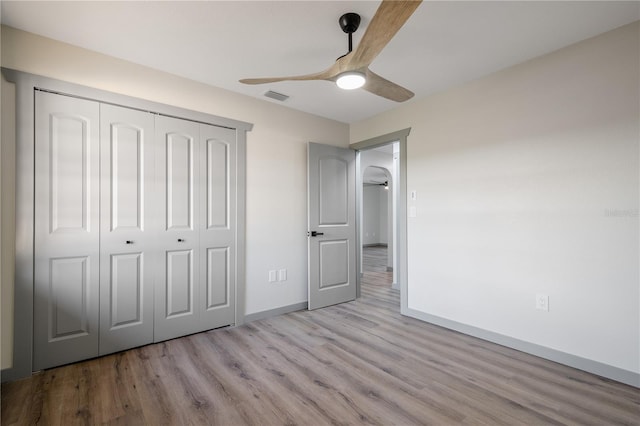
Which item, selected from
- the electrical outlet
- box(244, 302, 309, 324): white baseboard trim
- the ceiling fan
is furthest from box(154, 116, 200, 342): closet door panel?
the electrical outlet

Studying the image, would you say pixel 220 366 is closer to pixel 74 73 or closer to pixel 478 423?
pixel 478 423

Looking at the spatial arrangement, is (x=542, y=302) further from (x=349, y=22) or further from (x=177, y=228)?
(x=177, y=228)

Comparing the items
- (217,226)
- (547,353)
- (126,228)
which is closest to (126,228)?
→ (126,228)

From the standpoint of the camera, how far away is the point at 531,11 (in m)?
1.91

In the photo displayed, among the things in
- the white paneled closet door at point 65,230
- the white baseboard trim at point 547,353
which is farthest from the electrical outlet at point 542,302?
the white paneled closet door at point 65,230

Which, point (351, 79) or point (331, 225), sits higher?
point (351, 79)

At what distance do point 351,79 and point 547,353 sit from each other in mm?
2636

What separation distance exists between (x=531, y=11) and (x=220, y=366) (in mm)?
3321

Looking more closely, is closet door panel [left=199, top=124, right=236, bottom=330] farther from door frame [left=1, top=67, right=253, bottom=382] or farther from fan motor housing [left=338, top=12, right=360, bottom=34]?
fan motor housing [left=338, top=12, right=360, bottom=34]

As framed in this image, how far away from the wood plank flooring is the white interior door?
104 cm

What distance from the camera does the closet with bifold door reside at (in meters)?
2.21

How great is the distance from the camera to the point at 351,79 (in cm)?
193

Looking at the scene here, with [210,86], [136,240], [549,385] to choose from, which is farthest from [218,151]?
[549,385]

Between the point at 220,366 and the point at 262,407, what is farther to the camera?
the point at 220,366
